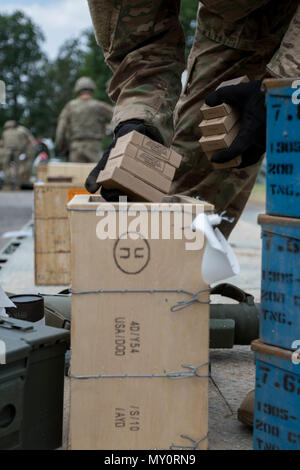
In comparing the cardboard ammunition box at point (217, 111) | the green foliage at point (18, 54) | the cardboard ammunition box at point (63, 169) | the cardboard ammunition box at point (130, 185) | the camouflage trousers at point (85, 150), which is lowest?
the cardboard ammunition box at point (130, 185)

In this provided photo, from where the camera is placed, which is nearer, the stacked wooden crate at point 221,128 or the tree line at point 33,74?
the stacked wooden crate at point 221,128

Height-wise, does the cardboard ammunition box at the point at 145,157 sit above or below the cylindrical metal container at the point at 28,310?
above

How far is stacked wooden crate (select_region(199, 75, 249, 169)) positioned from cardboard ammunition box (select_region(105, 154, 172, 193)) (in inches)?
8.5

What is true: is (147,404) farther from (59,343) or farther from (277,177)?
(277,177)

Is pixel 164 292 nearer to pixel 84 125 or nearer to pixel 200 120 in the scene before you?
pixel 200 120

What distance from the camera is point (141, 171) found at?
80.0 inches

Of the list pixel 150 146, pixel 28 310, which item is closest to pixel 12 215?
pixel 28 310

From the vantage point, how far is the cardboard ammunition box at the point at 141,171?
2.00 meters

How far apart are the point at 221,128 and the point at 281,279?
62cm

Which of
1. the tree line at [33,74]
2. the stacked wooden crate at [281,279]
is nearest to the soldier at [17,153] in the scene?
the stacked wooden crate at [281,279]

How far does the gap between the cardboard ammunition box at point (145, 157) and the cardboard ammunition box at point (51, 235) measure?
2.89 meters

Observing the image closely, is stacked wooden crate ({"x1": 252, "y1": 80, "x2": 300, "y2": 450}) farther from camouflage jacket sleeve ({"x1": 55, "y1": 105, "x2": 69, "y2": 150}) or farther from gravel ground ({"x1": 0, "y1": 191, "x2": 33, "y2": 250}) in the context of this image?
camouflage jacket sleeve ({"x1": 55, "y1": 105, "x2": 69, "y2": 150})

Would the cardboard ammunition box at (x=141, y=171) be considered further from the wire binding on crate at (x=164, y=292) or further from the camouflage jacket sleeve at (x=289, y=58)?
the camouflage jacket sleeve at (x=289, y=58)

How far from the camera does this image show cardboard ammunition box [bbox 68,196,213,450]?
70.3 inches
